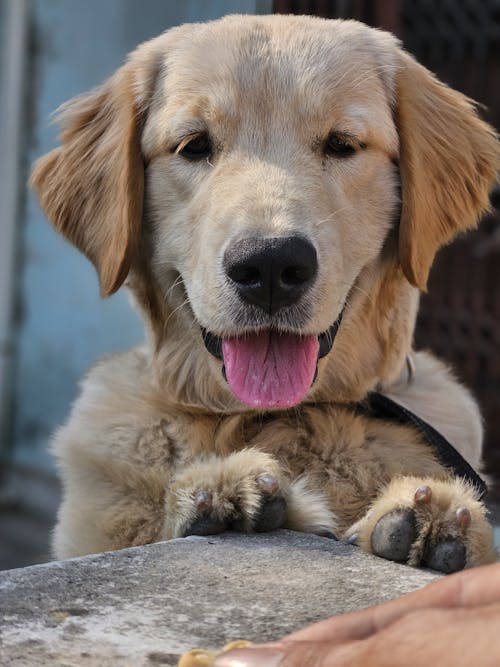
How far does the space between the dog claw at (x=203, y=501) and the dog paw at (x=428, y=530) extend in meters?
0.39

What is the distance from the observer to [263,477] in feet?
9.60

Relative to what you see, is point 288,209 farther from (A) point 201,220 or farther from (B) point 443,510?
(B) point 443,510

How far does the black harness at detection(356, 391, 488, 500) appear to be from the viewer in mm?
3372

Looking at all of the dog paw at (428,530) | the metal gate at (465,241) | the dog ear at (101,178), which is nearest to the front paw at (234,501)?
the dog paw at (428,530)

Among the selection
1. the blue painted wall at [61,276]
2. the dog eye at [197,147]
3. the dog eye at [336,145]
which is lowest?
the blue painted wall at [61,276]

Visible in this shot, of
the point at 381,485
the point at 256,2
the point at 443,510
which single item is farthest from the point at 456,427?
the point at 256,2

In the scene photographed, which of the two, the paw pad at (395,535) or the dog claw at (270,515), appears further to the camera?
the dog claw at (270,515)

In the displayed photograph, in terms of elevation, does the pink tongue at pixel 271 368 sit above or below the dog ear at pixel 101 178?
below

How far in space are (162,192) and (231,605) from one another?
5.71 feet

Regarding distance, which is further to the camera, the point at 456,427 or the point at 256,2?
the point at 256,2

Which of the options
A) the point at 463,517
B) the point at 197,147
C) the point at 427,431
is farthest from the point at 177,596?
the point at 197,147

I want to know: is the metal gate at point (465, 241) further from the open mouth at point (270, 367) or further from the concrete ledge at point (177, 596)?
the concrete ledge at point (177, 596)

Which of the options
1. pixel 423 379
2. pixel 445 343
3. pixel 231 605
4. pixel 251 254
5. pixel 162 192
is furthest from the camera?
pixel 445 343

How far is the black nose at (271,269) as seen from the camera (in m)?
3.03
